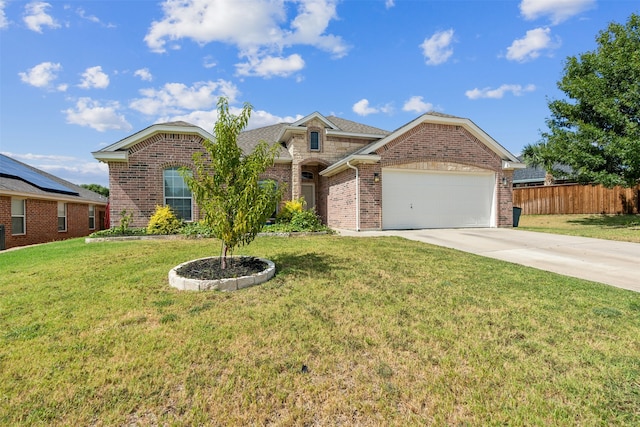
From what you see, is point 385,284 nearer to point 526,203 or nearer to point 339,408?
→ point 339,408

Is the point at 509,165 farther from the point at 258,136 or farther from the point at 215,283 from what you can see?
the point at 215,283

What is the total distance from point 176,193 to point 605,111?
752 inches

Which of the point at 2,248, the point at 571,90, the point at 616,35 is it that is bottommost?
the point at 2,248

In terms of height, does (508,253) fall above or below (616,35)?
below

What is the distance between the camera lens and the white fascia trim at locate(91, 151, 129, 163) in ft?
38.8

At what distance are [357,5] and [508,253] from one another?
9.20m

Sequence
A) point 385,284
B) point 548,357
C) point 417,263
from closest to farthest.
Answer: point 548,357 < point 385,284 < point 417,263

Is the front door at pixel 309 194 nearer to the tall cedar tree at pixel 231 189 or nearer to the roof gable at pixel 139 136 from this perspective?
the roof gable at pixel 139 136

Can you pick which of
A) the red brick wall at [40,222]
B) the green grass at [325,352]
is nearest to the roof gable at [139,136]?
the red brick wall at [40,222]

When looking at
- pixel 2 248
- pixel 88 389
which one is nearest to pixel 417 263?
pixel 88 389

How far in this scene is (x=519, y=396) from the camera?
7.59 ft

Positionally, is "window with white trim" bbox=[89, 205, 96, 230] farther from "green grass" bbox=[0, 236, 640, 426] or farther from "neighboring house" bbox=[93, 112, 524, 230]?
"green grass" bbox=[0, 236, 640, 426]

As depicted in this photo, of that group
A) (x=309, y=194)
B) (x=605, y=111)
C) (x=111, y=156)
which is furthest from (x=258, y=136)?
(x=605, y=111)

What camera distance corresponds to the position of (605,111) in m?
14.0
